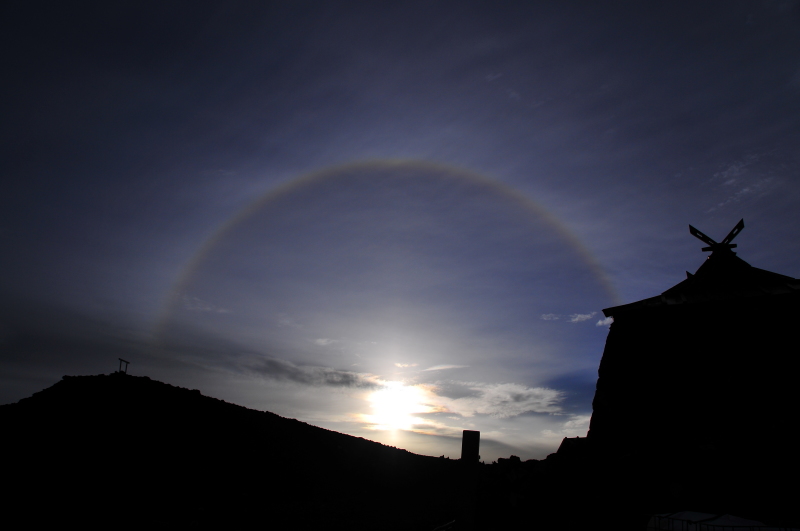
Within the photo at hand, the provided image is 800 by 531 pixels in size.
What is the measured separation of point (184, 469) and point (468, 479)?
995 inches

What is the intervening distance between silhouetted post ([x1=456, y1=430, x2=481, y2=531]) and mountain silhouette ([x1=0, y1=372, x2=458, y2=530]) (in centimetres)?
1846

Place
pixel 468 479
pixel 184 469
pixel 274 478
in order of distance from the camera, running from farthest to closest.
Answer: pixel 274 478, pixel 184 469, pixel 468 479

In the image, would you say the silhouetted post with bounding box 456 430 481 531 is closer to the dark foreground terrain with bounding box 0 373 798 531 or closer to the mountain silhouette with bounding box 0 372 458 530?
the dark foreground terrain with bounding box 0 373 798 531

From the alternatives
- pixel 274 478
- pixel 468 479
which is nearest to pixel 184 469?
pixel 274 478

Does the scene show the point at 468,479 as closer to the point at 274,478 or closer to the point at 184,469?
the point at 184,469

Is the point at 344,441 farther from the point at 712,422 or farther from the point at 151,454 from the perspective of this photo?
the point at 712,422

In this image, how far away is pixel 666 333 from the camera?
24.0 meters

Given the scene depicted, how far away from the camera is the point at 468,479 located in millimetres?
9641

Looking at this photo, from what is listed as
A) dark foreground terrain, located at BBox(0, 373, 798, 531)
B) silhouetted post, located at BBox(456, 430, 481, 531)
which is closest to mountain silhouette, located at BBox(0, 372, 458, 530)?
dark foreground terrain, located at BBox(0, 373, 798, 531)

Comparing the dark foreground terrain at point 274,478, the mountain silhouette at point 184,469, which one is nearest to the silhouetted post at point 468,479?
the dark foreground terrain at point 274,478

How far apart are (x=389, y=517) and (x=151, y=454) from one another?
16040 mm

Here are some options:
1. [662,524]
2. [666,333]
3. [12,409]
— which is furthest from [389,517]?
[12,409]

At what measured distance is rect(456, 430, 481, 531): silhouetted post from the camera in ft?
30.8

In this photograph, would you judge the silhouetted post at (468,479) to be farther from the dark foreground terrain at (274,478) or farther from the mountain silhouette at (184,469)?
the mountain silhouette at (184,469)
